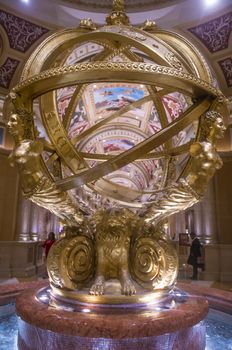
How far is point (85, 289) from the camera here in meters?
2.22

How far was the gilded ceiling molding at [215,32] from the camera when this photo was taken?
25.5ft

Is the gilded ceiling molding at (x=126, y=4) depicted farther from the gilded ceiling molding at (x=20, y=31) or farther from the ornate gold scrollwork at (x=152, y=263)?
the ornate gold scrollwork at (x=152, y=263)

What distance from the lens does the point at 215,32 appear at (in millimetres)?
8000

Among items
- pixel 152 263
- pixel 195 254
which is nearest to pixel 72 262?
pixel 152 263

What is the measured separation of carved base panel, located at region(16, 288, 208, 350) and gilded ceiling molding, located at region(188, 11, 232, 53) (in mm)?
8159

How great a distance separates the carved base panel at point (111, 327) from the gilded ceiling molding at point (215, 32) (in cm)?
816

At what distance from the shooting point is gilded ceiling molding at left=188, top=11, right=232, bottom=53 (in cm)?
777

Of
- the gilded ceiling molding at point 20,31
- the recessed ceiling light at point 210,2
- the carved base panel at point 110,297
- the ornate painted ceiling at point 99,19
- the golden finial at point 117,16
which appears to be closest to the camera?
the carved base panel at point 110,297

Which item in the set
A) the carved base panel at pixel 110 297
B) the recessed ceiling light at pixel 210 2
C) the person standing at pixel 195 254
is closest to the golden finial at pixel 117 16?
the carved base panel at pixel 110 297

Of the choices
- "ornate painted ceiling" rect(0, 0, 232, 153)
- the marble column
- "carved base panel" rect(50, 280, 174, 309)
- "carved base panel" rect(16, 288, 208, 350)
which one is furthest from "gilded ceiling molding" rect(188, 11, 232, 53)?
"carved base panel" rect(16, 288, 208, 350)

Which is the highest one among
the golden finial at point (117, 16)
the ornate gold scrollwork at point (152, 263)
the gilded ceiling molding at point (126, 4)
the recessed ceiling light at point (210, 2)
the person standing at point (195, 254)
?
the gilded ceiling molding at point (126, 4)

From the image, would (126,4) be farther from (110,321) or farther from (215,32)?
(110,321)

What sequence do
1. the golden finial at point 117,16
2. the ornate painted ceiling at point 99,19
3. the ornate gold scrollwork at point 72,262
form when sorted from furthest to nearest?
the ornate painted ceiling at point 99,19 < the golden finial at point 117,16 < the ornate gold scrollwork at point 72,262

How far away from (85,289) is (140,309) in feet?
1.61
